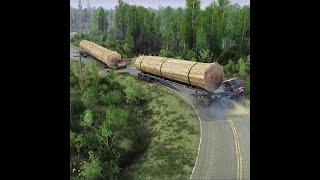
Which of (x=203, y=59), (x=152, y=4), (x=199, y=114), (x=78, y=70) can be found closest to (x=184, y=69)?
(x=203, y=59)

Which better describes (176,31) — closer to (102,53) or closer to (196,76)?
(196,76)

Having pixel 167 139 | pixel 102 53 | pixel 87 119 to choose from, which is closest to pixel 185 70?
pixel 167 139

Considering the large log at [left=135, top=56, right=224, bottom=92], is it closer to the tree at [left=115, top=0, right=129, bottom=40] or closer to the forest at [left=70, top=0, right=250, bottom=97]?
the forest at [left=70, top=0, right=250, bottom=97]

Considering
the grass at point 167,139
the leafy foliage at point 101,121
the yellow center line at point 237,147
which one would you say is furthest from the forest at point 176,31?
the yellow center line at point 237,147

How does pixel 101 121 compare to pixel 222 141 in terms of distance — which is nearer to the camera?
pixel 222 141

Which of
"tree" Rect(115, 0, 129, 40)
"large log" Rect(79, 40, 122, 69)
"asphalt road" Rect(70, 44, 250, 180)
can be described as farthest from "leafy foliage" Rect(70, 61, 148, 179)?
"asphalt road" Rect(70, 44, 250, 180)

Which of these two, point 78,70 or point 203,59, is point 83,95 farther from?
point 203,59
